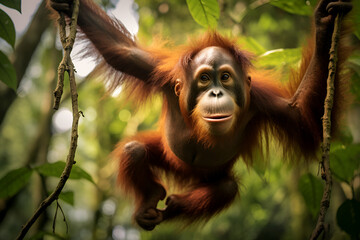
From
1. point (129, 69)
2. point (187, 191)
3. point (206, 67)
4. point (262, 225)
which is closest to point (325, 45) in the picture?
point (206, 67)

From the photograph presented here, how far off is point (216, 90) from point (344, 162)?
1.03m

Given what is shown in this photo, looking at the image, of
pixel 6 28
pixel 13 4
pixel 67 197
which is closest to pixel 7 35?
pixel 6 28

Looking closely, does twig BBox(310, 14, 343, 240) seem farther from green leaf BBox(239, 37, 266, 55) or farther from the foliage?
the foliage

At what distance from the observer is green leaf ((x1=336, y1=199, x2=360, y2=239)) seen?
1.85 m

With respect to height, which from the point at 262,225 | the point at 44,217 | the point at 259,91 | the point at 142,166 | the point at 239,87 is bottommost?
the point at 262,225

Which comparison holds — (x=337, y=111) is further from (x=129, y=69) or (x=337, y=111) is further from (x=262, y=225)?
(x=262, y=225)

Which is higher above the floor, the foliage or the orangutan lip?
the foliage

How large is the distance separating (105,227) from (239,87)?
5.00 m

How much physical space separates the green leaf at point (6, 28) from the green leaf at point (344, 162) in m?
2.14

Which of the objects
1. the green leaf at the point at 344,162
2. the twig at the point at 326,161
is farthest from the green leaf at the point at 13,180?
the green leaf at the point at 344,162

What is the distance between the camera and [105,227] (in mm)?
6242

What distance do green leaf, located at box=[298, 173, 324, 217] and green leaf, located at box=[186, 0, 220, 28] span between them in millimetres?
1371

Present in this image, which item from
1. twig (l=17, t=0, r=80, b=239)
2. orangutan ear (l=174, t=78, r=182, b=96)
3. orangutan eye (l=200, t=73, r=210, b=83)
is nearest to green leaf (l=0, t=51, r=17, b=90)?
twig (l=17, t=0, r=80, b=239)

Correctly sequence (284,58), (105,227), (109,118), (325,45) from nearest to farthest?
(325,45), (284,58), (105,227), (109,118)
